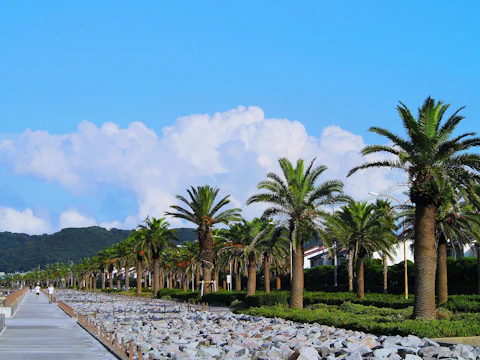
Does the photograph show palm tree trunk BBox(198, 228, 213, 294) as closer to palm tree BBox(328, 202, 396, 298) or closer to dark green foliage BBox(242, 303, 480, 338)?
palm tree BBox(328, 202, 396, 298)

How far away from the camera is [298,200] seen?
36406 mm

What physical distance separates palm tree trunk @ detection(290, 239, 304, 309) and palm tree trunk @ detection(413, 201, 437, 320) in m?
10.6

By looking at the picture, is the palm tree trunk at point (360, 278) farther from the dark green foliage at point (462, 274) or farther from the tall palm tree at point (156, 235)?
the tall palm tree at point (156, 235)

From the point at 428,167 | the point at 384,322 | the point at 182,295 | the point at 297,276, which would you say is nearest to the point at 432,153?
the point at 428,167

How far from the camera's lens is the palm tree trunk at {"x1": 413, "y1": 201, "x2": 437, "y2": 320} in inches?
1017

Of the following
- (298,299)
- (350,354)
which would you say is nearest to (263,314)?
(298,299)

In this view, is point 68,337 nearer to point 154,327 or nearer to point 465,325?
point 154,327

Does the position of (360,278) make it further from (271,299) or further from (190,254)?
(190,254)

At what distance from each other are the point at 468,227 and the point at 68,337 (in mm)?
24682

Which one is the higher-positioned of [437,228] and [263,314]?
[437,228]

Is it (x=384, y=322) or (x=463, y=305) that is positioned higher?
(x=463, y=305)

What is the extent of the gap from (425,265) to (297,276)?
11295 mm

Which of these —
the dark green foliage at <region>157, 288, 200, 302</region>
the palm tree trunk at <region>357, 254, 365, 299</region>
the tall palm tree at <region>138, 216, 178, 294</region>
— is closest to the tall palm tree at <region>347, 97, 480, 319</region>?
the palm tree trunk at <region>357, 254, 365, 299</region>

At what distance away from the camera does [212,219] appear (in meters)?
53.1
